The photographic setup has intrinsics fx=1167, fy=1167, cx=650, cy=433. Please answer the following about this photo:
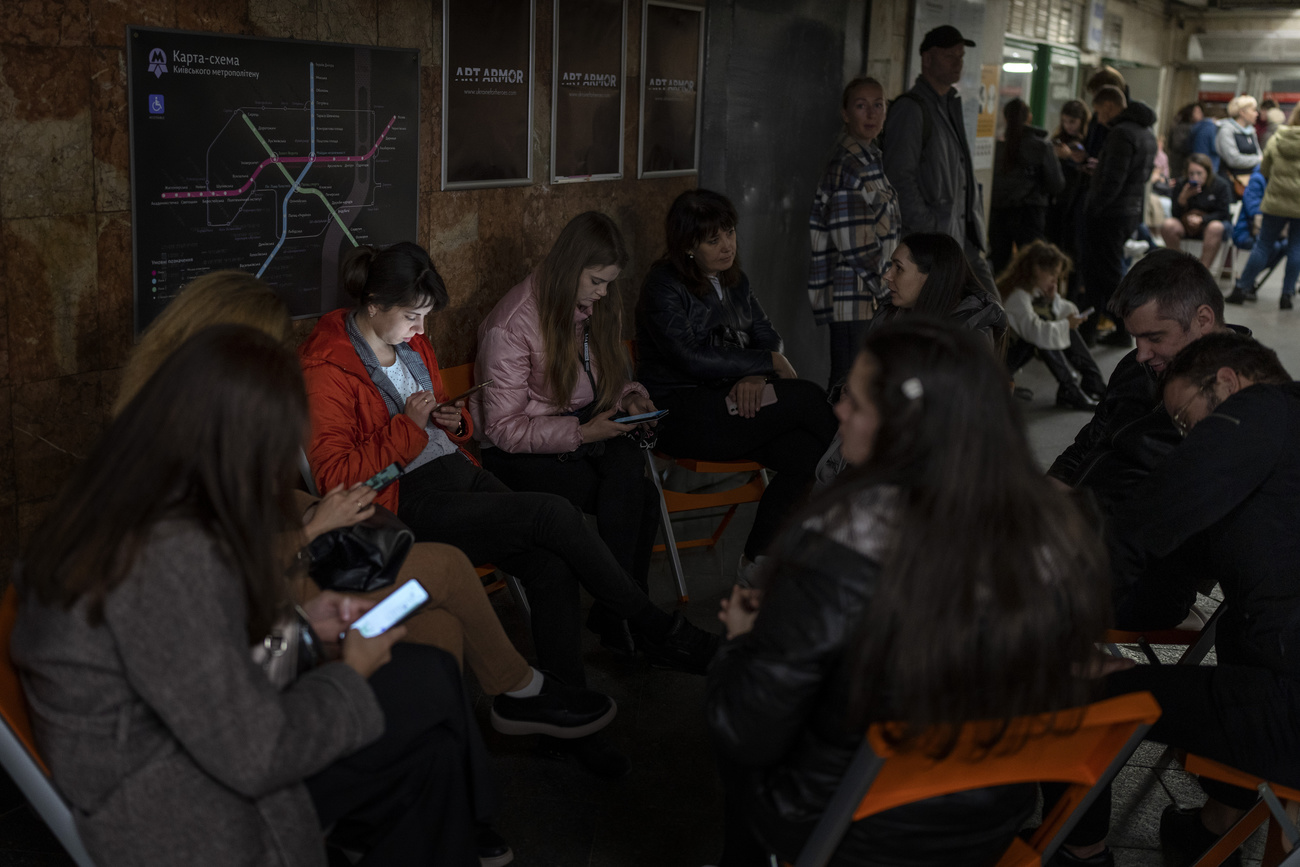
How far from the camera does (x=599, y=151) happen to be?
4621mm

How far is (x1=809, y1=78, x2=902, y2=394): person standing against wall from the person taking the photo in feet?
17.5

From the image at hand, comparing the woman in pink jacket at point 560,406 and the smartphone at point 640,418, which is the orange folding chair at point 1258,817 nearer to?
the woman in pink jacket at point 560,406

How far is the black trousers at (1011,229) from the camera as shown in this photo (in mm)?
8742

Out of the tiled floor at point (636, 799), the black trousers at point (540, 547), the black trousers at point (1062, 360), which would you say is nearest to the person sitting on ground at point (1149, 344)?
the tiled floor at point (636, 799)

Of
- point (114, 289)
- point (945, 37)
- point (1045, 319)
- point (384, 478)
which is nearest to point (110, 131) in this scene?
point (114, 289)

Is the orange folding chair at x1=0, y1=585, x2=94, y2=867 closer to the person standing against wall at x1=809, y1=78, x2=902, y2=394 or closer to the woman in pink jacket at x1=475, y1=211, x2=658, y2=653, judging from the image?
the woman in pink jacket at x1=475, y1=211, x2=658, y2=653

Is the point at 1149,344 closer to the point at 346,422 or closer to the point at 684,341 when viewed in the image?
the point at 684,341

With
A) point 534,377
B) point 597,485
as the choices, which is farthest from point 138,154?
point 597,485

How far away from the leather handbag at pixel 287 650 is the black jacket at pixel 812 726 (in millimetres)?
678

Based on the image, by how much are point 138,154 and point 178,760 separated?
1.77 metres

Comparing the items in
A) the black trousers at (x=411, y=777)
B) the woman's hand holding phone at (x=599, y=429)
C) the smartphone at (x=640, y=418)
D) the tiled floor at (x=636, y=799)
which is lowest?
the tiled floor at (x=636, y=799)

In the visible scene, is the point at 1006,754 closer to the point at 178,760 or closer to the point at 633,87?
the point at 178,760

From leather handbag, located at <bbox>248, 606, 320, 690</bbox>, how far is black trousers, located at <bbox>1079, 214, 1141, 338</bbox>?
739 centimetres

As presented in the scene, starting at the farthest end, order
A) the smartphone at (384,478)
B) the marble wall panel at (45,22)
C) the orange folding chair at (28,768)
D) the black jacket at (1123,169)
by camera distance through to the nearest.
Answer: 1. the black jacket at (1123,169)
2. the smartphone at (384,478)
3. the marble wall panel at (45,22)
4. the orange folding chair at (28,768)
